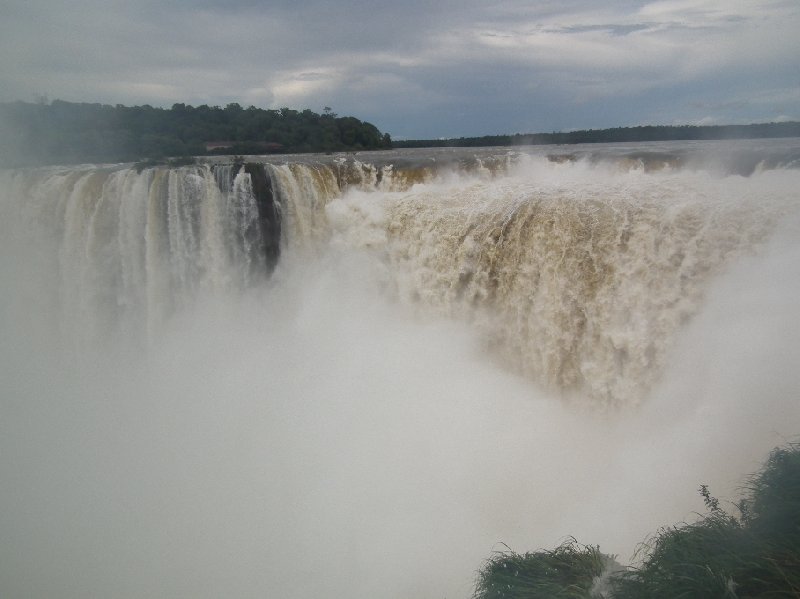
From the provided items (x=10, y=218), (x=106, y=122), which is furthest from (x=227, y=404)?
(x=106, y=122)

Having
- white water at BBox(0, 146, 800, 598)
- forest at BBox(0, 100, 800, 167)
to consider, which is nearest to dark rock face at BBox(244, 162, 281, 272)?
white water at BBox(0, 146, 800, 598)

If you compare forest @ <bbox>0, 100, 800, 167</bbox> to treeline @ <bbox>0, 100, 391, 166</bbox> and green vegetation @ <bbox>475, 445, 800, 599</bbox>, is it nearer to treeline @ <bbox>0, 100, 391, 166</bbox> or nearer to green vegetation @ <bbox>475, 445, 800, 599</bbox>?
treeline @ <bbox>0, 100, 391, 166</bbox>

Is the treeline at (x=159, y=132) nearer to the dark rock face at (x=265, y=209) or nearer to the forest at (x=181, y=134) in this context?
the forest at (x=181, y=134)

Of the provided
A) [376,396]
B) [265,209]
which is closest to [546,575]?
[376,396]

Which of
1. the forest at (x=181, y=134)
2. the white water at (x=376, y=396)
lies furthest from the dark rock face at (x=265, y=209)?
the forest at (x=181, y=134)

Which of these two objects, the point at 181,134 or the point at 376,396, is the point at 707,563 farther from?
the point at 181,134

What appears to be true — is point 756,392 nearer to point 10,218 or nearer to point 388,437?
point 388,437

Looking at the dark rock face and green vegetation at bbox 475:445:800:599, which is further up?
the dark rock face
